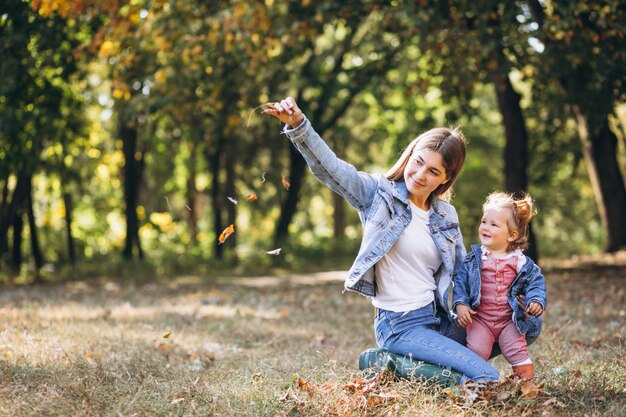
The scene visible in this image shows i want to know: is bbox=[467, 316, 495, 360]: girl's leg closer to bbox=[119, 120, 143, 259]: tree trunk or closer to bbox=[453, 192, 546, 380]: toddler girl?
bbox=[453, 192, 546, 380]: toddler girl

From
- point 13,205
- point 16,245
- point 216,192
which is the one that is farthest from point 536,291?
point 216,192

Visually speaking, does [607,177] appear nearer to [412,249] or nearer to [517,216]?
[517,216]

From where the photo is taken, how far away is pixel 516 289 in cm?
447

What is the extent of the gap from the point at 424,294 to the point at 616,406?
1254mm

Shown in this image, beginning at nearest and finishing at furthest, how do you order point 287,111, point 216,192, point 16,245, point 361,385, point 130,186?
1. point 287,111
2. point 361,385
3. point 16,245
4. point 130,186
5. point 216,192

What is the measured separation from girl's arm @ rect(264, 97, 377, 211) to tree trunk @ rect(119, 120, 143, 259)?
1549cm

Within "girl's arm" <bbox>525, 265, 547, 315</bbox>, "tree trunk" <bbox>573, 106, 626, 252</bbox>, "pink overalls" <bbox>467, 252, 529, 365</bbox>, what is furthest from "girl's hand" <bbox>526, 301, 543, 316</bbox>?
"tree trunk" <bbox>573, 106, 626, 252</bbox>

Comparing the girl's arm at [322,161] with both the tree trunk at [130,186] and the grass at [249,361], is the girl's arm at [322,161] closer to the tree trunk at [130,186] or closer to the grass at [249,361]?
the grass at [249,361]

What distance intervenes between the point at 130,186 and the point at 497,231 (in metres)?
16.1

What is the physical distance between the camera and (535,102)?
15.6m

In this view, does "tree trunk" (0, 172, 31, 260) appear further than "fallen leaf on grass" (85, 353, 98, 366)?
Yes

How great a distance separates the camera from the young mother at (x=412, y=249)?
4367mm

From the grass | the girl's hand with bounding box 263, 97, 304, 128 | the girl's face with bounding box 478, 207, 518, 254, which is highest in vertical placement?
the girl's hand with bounding box 263, 97, 304, 128

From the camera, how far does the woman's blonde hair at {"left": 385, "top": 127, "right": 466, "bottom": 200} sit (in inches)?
176
